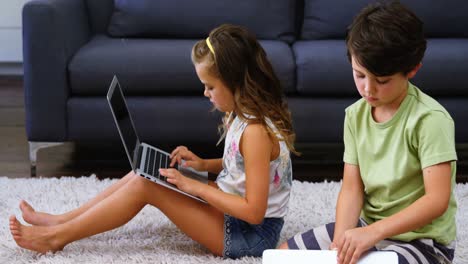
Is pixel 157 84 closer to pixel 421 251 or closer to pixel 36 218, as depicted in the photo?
pixel 36 218

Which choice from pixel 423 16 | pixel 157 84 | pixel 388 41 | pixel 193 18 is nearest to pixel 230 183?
pixel 388 41

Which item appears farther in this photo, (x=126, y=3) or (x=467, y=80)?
(x=126, y=3)

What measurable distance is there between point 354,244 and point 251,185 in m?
0.42

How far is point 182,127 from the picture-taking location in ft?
8.50

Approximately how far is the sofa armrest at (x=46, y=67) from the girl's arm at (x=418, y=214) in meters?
1.47

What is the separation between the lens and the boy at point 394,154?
1.33m

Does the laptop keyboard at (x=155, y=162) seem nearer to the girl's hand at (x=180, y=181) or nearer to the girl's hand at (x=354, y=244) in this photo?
the girl's hand at (x=180, y=181)

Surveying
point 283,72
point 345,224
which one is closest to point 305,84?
point 283,72

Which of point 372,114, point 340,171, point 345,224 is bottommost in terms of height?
point 340,171

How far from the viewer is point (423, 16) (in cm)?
287

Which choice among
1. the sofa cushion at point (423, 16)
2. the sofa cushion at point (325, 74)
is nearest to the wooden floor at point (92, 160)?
the sofa cushion at point (325, 74)

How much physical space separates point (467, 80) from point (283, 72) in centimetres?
60

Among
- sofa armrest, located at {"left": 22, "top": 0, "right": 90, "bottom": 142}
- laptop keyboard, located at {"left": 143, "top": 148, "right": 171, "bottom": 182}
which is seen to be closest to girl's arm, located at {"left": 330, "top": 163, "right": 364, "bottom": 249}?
laptop keyboard, located at {"left": 143, "top": 148, "right": 171, "bottom": 182}

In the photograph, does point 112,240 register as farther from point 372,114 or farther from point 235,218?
point 372,114
